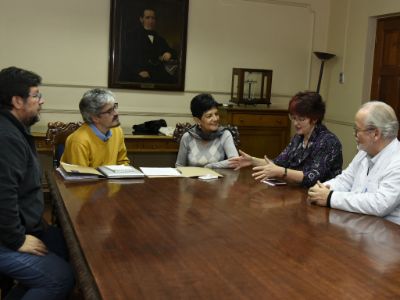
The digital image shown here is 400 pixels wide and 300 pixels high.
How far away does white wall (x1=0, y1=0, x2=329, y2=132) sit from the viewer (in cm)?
454

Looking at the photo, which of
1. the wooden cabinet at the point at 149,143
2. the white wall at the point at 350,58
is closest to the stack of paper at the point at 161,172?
the wooden cabinet at the point at 149,143

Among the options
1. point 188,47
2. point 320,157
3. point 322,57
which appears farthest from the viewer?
point 322,57

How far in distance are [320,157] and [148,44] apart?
9.12 ft

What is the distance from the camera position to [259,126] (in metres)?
4.89

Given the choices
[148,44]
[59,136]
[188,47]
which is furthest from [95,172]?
[188,47]

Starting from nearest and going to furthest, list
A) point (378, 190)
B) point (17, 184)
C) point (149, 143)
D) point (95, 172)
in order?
1. point (17, 184)
2. point (378, 190)
3. point (95, 172)
4. point (149, 143)

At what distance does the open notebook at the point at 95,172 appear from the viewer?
2498 mm

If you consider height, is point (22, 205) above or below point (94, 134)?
below

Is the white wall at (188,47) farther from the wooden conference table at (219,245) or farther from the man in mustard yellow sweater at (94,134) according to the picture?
the wooden conference table at (219,245)

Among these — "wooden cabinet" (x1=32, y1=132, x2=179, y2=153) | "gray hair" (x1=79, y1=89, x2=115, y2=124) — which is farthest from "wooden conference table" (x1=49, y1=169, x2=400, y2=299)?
"wooden cabinet" (x1=32, y1=132, x2=179, y2=153)

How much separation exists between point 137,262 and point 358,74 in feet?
13.9

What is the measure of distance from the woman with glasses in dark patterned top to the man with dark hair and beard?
1.26 meters

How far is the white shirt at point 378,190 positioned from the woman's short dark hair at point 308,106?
502 mm

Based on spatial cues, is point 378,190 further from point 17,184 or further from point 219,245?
point 17,184
